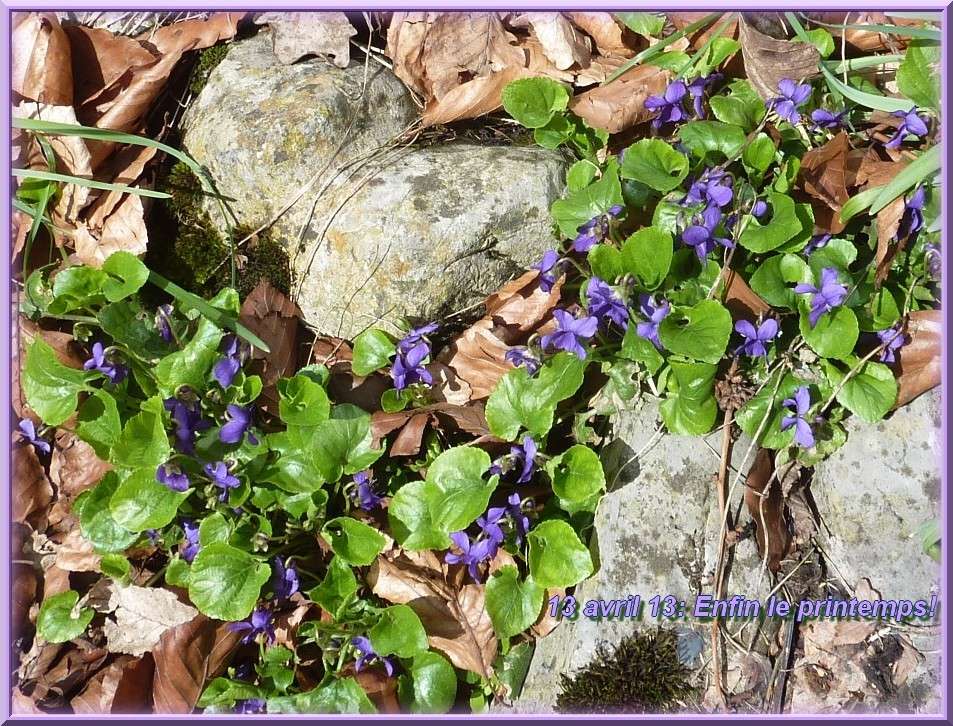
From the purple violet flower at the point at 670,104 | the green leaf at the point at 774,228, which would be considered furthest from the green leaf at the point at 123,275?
the green leaf at the point at 774,228

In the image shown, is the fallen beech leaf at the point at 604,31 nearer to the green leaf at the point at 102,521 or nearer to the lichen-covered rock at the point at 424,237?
the lichen-covered rock at the point at 424,237

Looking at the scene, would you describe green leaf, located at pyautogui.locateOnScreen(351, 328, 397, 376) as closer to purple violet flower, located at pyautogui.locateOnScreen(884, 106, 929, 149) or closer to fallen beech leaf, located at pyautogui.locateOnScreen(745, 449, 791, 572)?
fallen beech leaf, located at pyautogui.locateOnScreen(745, 449, 791, 572)

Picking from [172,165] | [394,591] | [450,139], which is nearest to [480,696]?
[394,591]

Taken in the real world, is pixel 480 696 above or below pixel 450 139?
below

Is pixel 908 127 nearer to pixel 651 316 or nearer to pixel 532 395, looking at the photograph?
pixel 651 316

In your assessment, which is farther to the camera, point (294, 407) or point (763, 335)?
point (294, 407)

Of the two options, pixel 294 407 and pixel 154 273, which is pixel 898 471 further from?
pixel 154 273
